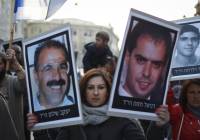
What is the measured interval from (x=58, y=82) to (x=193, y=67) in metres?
1.49

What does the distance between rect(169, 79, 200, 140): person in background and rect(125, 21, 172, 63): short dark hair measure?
63cm

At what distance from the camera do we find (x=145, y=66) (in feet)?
13.9

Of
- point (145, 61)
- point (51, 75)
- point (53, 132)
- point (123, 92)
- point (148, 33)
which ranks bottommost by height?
point (53, 132)

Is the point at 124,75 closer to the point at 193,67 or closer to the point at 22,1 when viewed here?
the point at 193,67

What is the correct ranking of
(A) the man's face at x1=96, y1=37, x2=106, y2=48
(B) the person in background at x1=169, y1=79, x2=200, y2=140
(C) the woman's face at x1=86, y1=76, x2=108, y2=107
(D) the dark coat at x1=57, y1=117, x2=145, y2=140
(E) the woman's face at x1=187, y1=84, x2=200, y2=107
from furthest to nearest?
1. (A) the man's face at x1=96, y1=37, x2=106, y2=48
2. (E) the woman's face at x1=187, y1=84, x2=200, y2=107
3. (B) the person in background at x1=169, y1=79, x2=200, y2=140
4. (C) the woman's face at x1=86, y1=76, x2=108, y2=107
5. (D) the dark coat at x1=57, y1=117, x2=145, y2=140

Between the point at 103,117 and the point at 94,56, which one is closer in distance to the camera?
the point at 103,117

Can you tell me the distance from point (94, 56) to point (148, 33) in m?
2.89

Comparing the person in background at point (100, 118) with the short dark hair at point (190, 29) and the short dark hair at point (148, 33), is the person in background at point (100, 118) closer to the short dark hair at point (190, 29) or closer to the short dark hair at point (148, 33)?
the short dark hair at point (148, 33)

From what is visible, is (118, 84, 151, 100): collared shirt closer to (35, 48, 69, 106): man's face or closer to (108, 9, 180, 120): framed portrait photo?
(108, 9, 180, 120): framed portrait photo

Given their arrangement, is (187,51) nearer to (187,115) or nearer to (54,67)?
(187,115)

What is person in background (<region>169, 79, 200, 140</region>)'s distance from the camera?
461 cm

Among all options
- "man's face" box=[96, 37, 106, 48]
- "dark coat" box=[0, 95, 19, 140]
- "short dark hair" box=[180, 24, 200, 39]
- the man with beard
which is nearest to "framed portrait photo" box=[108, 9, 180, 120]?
"dark coat" box=[0, 95, 19, 140]

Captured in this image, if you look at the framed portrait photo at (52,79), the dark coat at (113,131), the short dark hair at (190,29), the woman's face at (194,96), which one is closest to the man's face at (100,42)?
the short dark hair at (190,29)

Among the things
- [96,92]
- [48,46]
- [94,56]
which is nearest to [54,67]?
[48,46]
